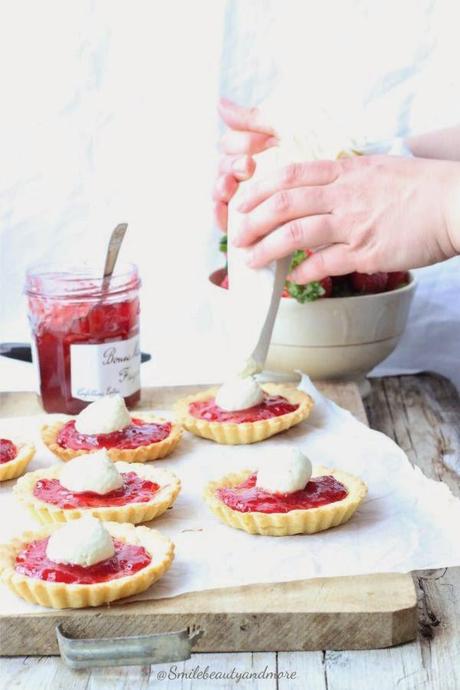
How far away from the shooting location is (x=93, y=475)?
6.27 feet

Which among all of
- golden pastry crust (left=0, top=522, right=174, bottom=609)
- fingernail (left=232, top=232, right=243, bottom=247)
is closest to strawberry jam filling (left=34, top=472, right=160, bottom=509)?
golden pastry crust (left=0, top=522, right=174, bottom=609)

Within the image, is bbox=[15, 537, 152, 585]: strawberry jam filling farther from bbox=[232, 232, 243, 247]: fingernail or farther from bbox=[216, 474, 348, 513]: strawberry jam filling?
bbox=[232, 232, 243, 247]: fingernail

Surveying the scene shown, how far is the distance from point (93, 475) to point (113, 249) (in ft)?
2.29

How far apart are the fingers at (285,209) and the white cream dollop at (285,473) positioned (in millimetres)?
502

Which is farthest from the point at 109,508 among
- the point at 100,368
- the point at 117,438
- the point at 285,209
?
the point at 285,209

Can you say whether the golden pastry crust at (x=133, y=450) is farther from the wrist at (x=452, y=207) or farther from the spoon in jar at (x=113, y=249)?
the wrist at (x=452, y=207)

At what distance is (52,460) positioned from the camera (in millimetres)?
2223

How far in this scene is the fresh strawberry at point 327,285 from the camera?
8.44 feet

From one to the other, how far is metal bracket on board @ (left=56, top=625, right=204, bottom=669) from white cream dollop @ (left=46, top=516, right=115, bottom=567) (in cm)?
11

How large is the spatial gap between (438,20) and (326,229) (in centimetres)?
106

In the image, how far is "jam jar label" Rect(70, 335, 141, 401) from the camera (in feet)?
7.97

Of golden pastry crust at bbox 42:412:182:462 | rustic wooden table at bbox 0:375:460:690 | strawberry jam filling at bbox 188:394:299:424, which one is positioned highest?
strawberry jam filling at bbox 188:394:299:424

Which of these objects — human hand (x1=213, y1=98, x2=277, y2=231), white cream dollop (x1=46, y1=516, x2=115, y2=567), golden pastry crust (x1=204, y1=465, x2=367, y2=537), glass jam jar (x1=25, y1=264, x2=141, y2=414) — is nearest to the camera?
white cream dollop (x1=46, y1=516, x2=115, y2=567)

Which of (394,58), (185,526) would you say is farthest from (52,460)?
(394,58)
